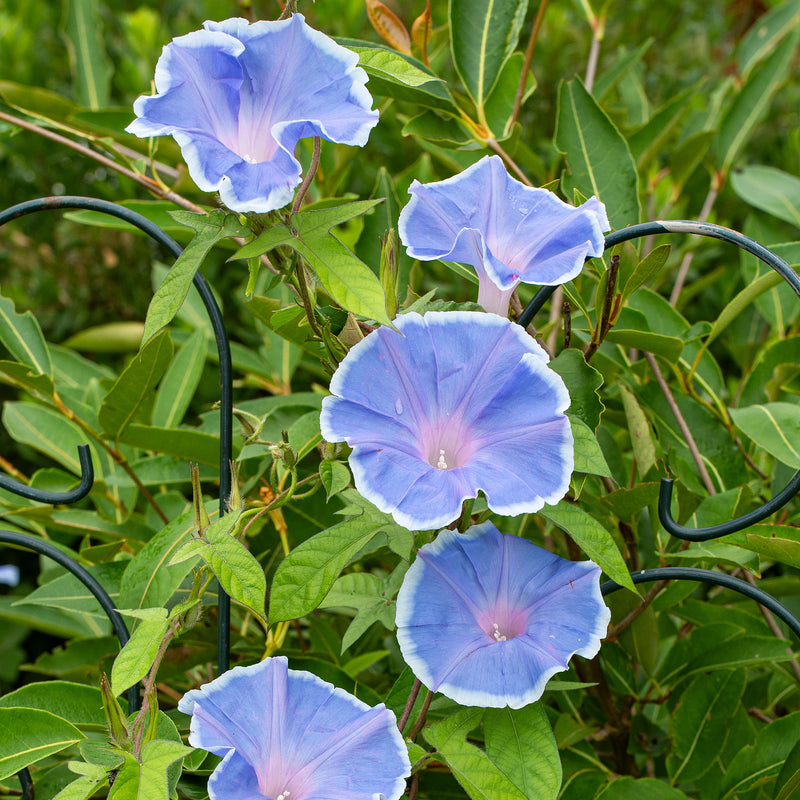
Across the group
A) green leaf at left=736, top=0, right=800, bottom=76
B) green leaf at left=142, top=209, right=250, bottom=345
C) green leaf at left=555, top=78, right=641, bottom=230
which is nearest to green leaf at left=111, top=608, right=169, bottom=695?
green leaf at left=142, top=209, right=250, bottom=345

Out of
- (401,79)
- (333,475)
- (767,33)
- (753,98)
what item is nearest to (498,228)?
(401,79)

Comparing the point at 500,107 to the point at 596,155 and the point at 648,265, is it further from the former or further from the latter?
the point at 648,265

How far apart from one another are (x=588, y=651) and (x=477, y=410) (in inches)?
8.0

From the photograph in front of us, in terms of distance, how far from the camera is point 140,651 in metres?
0.67

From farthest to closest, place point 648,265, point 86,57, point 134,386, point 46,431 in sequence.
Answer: point 86,57 → point 46,431 → point 134,386 → point 648,265

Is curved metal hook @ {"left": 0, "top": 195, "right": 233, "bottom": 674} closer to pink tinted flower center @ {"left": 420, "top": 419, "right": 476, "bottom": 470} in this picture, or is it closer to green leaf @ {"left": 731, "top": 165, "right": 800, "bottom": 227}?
pink tinted flower center @ {"left": 420, "top": 419, "right": 476, "bottom": 470}

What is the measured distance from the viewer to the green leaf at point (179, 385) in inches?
51.7

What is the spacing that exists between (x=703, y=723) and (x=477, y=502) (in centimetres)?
45

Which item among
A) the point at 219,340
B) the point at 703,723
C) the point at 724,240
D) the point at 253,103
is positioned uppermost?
the point at 253,103

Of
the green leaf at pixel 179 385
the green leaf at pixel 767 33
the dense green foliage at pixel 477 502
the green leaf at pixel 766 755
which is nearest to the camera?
the dense green foliage at pixel 477 502

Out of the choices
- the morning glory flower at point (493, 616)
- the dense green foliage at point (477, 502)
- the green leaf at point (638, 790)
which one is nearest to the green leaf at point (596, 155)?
the dense green foliage at point (477, 502)

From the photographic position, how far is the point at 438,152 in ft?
4.42

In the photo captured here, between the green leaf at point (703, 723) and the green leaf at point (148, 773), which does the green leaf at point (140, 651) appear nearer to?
the green leaf at point (148, 773)

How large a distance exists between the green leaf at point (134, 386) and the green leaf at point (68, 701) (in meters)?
0.33
